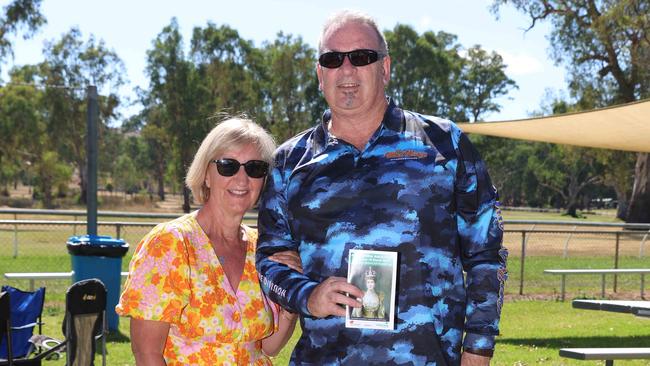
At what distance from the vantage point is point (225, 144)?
300 cm

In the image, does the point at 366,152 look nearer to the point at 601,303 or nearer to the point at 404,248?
the point at 404,248

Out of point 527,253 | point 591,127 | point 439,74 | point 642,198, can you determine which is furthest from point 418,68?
point 591,127

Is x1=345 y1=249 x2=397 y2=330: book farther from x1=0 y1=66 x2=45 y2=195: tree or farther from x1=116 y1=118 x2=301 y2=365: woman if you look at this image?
x1=0 y1=66 x2=45 y2=195: tree

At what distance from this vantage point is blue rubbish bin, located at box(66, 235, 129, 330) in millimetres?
8703

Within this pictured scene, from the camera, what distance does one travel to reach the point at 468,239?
2.52 meters

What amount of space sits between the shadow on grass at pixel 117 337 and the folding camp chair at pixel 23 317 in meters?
2.05

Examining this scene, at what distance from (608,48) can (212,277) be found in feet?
125

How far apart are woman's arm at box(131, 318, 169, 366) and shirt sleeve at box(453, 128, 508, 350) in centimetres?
98

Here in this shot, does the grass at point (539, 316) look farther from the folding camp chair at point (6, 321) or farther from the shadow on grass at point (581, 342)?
the folding camp chair at point (6, 321)

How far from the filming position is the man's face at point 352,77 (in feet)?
8.61

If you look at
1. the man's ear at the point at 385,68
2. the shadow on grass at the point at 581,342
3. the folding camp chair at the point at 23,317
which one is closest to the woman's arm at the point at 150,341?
the man's ear at the point at 385,68

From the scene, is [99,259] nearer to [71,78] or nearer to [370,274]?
[370,274]

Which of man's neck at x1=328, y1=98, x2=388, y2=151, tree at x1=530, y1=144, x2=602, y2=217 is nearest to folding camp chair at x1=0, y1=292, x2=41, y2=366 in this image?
man's neck at x1=328, y1=98, x2=388, y2=151

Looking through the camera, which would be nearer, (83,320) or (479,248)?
(479,248)
